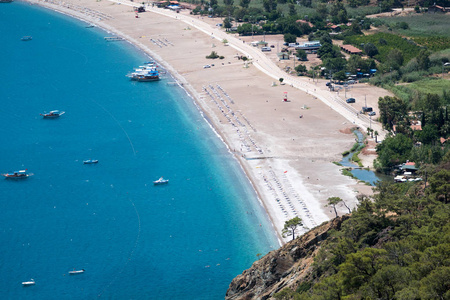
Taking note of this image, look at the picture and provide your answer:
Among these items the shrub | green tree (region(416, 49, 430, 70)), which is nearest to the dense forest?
green tree (region(416, 49, 430, 70))

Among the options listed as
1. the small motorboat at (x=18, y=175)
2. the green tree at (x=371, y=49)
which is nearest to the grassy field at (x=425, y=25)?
the green tree at (x=371, y=49)

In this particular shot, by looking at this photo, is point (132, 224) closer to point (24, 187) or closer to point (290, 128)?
point (24, 187)

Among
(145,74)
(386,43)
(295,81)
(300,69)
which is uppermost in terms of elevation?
(386,43)

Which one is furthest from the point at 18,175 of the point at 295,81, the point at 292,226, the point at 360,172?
the point at 295,81

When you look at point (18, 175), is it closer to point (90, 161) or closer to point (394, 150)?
point (90, 161)

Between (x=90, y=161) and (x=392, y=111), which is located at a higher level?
(x=392, y=111)

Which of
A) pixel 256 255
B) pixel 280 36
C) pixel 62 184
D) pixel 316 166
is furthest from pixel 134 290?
pixel 280 36

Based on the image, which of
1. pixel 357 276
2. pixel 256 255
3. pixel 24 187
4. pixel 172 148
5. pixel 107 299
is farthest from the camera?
pixel 172 148
